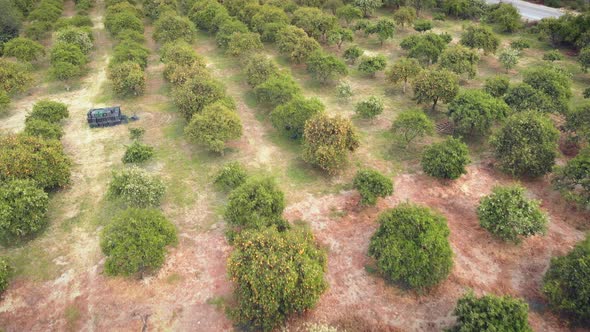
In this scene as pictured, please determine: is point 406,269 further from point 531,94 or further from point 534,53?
point 534,53

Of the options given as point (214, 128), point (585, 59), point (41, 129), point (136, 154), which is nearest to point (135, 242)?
point (136, 154)

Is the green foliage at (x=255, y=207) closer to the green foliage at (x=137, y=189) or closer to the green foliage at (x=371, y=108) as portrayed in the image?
the green foliage at (x=137, y=189)

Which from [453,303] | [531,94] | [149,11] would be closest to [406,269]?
→ [453,303]

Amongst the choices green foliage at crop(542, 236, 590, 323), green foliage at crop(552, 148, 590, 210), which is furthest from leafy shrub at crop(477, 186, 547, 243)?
green foliage at crop(552, 148, 590, 210)

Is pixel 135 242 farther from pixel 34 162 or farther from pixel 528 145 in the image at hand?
pixel 528 145

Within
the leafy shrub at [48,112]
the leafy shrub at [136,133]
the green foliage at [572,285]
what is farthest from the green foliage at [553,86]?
the leafy shrub at [48,112]
